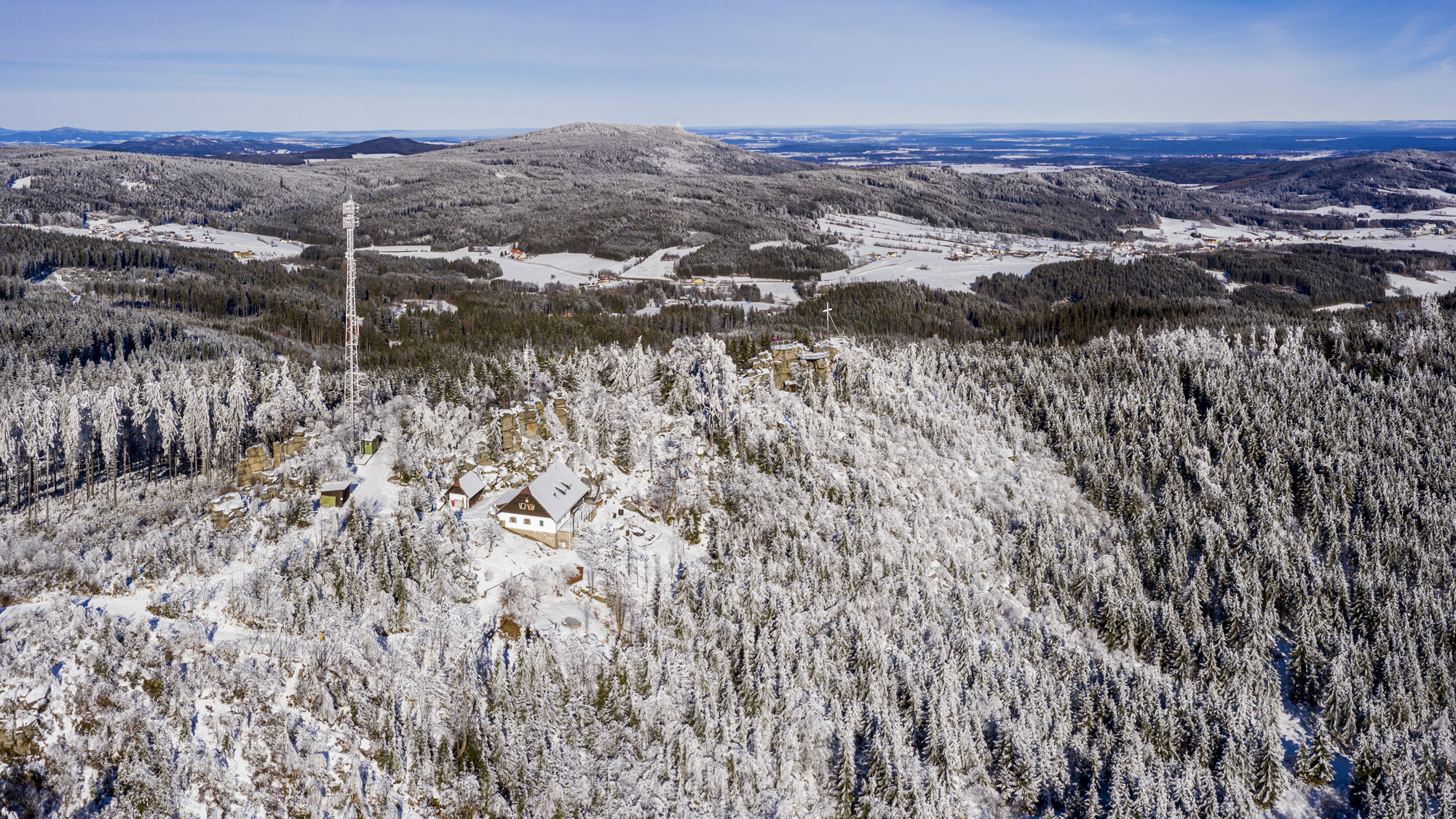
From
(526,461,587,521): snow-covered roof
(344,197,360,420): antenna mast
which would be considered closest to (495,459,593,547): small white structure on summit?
(526,461,587,521): snow-covered roof

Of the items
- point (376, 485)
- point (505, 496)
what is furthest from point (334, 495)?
point (505, 496)

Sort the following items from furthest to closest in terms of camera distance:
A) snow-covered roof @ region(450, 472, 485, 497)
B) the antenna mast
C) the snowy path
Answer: the antenna mast → snow-covered roof @ region(450, 472, 485, 497) → the snowy path

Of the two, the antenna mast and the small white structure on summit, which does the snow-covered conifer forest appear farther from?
the antenna mast

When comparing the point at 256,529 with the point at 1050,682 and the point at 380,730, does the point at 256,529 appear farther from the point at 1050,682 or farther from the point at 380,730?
the point at 1050,682

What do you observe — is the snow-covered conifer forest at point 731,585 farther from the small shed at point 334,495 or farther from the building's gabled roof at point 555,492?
the building's gabled roof at point 555,492

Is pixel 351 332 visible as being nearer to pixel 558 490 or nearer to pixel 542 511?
pixel 558 490

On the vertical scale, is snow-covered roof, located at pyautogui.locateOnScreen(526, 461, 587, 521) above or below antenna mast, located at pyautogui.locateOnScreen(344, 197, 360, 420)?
below
